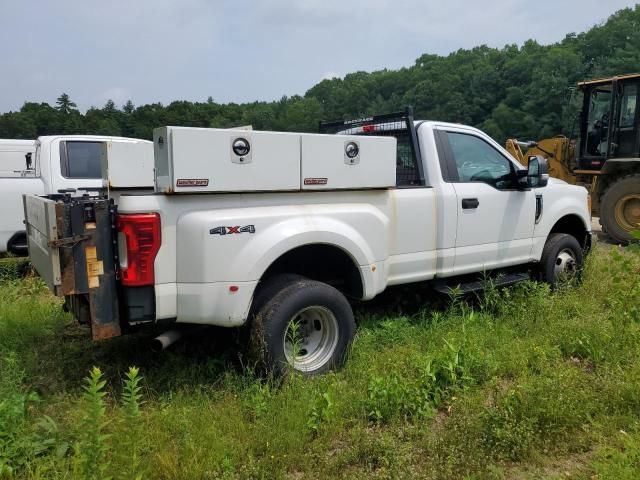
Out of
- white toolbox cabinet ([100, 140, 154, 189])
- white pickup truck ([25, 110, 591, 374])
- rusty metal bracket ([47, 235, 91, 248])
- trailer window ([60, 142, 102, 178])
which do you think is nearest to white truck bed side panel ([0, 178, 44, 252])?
trailer window ([60, 142, 102, 178])

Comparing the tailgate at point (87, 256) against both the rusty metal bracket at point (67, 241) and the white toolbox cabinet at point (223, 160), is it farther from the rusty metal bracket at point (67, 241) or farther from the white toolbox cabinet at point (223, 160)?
the white toolbox cabinet at point (223, 160)

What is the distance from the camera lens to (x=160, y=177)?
11.3 ft

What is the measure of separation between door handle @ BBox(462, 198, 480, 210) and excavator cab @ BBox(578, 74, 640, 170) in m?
7.25

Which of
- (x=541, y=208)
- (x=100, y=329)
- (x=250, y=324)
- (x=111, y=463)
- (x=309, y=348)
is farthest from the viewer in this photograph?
(x=541, y=208)

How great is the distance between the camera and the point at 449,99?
47.2 m

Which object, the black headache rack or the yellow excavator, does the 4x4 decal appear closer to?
the black headache rack

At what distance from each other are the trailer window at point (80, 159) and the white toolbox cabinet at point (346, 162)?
4894 millimetres

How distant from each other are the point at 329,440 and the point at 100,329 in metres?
1.52

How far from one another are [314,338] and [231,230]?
1151mm

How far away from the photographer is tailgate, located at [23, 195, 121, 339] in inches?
125

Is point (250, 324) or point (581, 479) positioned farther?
point (250, 324)

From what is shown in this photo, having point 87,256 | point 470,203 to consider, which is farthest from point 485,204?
point 87,256

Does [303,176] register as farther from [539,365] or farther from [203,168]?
[539,365]

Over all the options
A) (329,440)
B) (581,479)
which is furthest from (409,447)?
(581,479)
